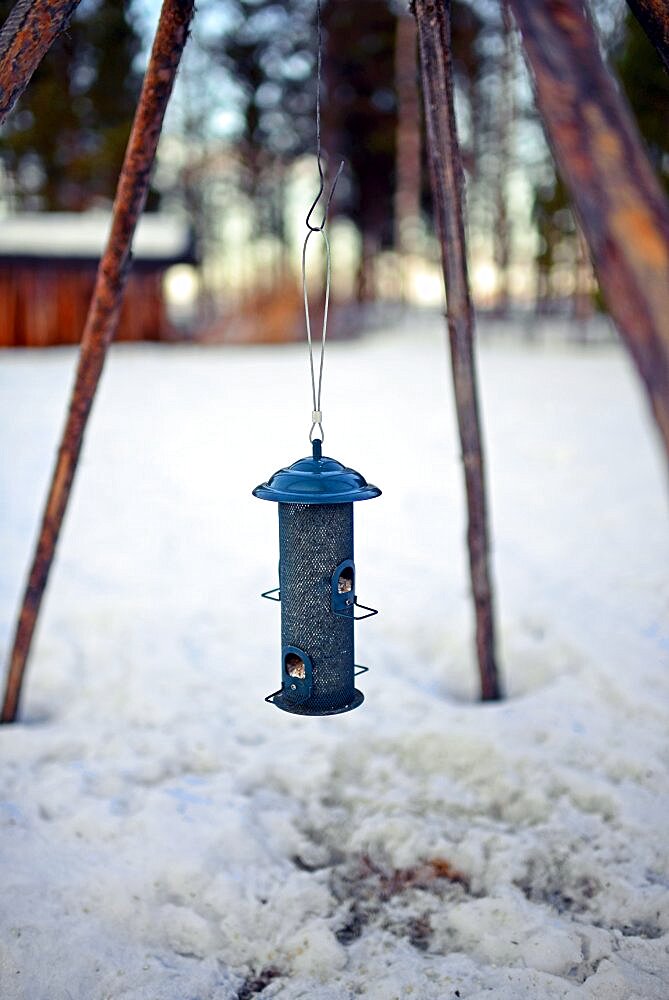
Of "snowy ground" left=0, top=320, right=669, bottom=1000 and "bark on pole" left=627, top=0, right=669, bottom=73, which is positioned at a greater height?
"bark on pole" left=627, top=0, right=669, bottom=73

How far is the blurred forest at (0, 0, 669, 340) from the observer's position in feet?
62.2

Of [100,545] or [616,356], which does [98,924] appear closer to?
[100,545]

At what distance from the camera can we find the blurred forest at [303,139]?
62.2 ft

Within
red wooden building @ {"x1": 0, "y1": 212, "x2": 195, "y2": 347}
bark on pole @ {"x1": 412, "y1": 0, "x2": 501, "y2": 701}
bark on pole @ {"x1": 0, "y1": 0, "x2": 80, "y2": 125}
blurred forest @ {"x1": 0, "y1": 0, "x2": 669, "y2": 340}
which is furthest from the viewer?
blurred forest @ {"x1": 0, "y1": 0, "x2": 669, "y2": 340}

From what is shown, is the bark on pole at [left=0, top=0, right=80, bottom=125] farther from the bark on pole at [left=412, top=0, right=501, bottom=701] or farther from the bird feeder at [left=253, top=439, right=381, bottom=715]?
the bird feeder at [left=253, top=439, right=381, bottom=715]

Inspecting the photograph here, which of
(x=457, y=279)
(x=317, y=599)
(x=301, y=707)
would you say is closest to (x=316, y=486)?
(x=317, y=599)

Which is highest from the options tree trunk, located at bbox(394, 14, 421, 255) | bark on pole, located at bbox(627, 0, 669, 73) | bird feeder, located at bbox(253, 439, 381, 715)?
tree trunk, located at bbox(394, 14, 421, 255)

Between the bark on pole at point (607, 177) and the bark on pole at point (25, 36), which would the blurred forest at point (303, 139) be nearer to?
the bark on pole at point (25, 36)

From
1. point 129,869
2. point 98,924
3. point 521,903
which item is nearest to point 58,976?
point 98,924

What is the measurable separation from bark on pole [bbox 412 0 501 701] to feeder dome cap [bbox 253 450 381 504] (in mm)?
1320

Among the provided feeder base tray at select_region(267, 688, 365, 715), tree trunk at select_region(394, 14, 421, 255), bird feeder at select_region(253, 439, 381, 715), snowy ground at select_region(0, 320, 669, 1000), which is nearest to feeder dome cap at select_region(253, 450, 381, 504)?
bird feeder at select_region(253, 439, 381, 715)

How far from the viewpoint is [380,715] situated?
435cm

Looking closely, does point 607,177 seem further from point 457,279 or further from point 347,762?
point 347,762

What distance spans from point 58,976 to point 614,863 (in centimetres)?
194
